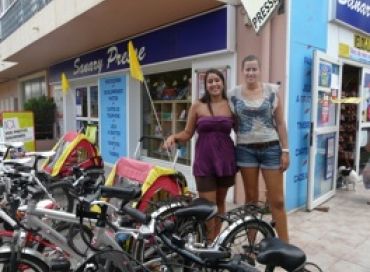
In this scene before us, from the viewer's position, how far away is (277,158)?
3055 millimetres

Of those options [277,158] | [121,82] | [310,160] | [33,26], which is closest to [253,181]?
[277,158]

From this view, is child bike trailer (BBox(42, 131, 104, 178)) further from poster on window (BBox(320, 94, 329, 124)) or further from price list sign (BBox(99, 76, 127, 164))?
poster on window (BBox(320, 94, 329, 124))

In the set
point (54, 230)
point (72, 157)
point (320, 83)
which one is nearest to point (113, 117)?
point (72, 157)

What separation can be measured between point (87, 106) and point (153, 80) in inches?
119

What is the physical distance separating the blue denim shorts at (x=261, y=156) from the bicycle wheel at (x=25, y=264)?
1.68 meters

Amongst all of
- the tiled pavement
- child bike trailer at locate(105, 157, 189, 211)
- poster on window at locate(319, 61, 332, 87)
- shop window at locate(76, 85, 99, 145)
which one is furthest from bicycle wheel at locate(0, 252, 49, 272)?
shop window at locate(76, 85, 99, 145)

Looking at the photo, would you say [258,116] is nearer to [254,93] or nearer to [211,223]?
[254,93]

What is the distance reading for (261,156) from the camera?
3.06 m

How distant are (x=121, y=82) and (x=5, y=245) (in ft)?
18.4

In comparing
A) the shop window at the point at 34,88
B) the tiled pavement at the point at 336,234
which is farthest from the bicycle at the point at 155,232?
the shop window at the point at 34,88

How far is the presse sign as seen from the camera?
420 cm

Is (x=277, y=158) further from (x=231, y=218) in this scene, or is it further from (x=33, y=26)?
(x=33, y=26)

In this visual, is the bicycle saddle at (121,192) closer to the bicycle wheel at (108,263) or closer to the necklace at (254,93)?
the bicycle wheel at (108,263)

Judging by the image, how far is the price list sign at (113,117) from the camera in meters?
7.58
